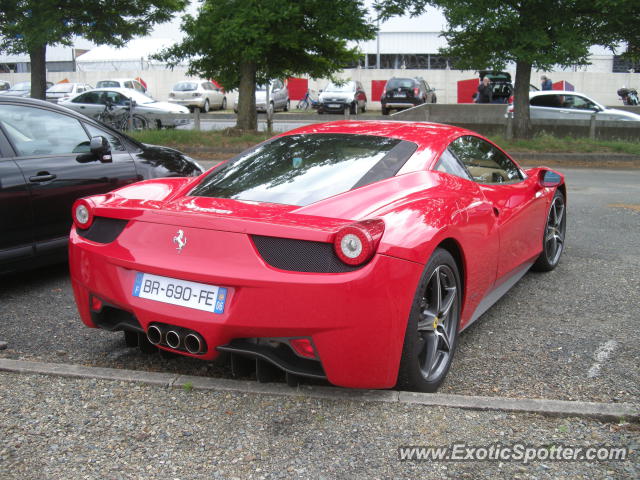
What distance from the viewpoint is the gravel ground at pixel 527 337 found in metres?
3.53

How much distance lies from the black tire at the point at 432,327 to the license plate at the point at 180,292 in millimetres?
853

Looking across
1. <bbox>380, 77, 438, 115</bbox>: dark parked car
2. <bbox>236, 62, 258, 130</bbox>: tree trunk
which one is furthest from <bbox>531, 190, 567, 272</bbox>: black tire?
<bbox>380, 77, 438, 115</bbox>: dark parked car

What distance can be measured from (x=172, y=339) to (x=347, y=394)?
33.3 inches

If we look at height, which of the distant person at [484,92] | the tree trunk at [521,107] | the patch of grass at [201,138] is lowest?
the patch of grass at [201,138]

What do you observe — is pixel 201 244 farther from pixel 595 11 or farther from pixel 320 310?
pixel 595 11

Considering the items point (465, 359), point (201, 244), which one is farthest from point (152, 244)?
point (465, 359)

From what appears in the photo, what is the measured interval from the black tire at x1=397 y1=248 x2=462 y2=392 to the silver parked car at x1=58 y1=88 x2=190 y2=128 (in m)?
18.8

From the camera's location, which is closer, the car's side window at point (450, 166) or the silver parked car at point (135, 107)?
the car's side window at point (450, 166)

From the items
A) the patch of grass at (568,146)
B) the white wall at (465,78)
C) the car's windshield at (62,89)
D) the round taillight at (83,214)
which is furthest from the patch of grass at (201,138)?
the white wall at (465,78)

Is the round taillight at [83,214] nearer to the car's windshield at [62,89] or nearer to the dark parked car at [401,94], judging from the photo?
the dark parked car at [401,94]

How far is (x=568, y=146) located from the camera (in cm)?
1662

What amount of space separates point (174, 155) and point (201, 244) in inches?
140

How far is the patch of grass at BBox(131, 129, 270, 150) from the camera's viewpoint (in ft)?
56.2

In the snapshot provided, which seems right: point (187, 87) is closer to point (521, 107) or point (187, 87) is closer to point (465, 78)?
point (465, 78)
